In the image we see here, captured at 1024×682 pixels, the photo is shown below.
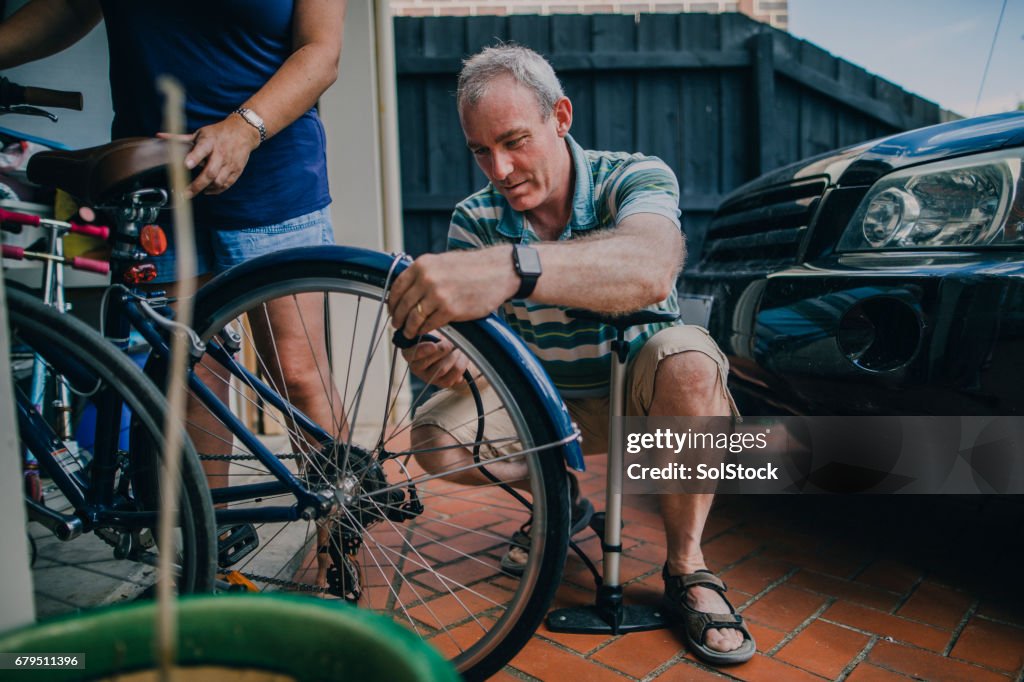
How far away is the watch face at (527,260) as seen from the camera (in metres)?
1.18

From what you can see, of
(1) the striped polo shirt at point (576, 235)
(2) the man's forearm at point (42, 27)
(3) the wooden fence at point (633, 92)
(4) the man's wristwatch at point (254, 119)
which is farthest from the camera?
(3) the wooden fence at point (633, 92)

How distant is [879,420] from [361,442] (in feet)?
7.19

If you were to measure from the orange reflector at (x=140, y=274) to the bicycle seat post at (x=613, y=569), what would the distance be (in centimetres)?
84

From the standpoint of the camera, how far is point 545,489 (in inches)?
48.2

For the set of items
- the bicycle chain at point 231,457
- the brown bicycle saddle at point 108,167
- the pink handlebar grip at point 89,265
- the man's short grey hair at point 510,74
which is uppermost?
the man's short grey hair at point 510,74

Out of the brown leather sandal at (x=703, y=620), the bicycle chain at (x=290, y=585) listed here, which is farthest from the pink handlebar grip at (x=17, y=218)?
the brown leather sandal at (x=703, y=620)

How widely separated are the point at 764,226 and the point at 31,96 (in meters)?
2.06

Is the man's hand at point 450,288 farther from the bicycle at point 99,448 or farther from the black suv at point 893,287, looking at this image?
the black suv at point 893,287

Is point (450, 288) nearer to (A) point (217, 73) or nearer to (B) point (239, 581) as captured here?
(B) point (239, 581)

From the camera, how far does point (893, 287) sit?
1659 millimetres

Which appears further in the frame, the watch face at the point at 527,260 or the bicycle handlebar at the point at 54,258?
the bicycle handlebar at the point at 54,258

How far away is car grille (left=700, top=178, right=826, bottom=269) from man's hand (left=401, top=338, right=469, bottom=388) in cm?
107

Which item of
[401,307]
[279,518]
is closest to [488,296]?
[401,307]

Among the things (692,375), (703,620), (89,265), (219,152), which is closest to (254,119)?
(219,152)
